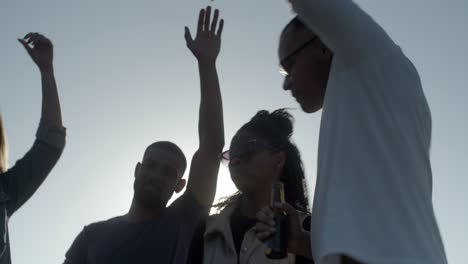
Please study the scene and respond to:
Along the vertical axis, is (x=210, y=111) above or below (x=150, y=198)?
above

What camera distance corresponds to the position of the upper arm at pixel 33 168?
12.1 ft

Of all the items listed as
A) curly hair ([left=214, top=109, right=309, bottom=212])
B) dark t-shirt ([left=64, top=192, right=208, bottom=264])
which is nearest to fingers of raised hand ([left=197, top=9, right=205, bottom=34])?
curly hair ([left=214, top=109, right=309, bottom=212])

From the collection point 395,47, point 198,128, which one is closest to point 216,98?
point 198,128

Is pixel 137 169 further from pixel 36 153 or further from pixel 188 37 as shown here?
pixel 188 37

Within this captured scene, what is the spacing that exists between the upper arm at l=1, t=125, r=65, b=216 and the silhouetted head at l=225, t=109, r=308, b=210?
1.40m

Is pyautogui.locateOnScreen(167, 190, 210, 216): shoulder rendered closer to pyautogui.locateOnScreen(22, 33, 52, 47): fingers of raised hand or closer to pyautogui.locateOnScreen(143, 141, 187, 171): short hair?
pyautogui.locateOnScreen(143, 141, 187, 171): short hair

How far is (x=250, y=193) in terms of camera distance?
373cm

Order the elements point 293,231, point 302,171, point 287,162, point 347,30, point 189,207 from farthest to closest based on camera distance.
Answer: point 302,171
point 287,162
point 189,207
point 293,231
point 347,30

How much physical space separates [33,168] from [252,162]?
1.63m

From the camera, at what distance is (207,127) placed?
3803 mm

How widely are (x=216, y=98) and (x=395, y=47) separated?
1.91 metres

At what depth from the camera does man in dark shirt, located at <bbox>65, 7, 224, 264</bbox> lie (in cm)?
364

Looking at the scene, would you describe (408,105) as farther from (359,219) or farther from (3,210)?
(3,210)

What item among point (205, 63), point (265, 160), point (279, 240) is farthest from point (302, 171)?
point (279, 240)
